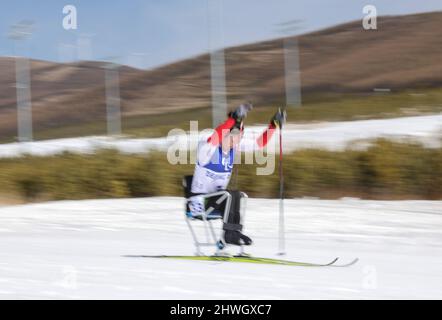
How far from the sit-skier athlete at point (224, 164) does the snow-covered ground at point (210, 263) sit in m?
0.47

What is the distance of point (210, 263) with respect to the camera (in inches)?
288

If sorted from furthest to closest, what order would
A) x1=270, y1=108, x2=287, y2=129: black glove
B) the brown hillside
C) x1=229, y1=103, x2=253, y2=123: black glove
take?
the brown hillside < x1=270, y1=108, x2=287, y2=129: black glove < x1=229, y1=103, x2=253, y2=123: black glove

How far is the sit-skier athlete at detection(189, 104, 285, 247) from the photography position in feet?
22.1

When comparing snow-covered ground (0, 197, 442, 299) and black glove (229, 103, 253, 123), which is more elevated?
black glove (229, 103, 253, 123)

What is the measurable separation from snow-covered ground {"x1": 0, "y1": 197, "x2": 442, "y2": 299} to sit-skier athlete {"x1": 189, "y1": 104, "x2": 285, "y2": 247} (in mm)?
474

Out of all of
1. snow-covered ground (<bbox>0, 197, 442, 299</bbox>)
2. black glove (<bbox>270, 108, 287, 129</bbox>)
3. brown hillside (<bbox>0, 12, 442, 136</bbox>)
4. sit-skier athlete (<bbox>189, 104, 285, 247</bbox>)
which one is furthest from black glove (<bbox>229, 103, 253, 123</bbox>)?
brown hillside (<bbox>0, 12, 442, 136</bbox>)

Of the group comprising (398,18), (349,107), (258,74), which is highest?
(398,18)

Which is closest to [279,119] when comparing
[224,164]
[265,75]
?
[224,164]

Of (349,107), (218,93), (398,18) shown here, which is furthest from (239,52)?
(218,93)

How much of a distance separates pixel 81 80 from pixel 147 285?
290ft

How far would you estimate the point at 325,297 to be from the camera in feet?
18.9

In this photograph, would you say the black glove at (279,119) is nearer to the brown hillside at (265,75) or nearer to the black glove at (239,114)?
the black glove at (239,114)

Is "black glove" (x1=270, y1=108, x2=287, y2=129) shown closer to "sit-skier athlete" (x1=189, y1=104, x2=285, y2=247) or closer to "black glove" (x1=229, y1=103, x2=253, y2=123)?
"sit-skier athlete" (x1=189, y1=104, x2=285, y2=247)
